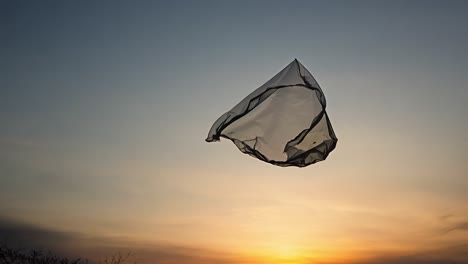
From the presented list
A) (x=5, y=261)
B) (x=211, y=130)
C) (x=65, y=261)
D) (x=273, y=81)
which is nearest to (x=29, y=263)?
(x=5, y=261)

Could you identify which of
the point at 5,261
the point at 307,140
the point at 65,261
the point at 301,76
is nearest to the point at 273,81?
the point at 301,76

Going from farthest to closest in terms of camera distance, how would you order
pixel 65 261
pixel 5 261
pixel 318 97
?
1. pixel 65 261
2. pixel 5 261
3. pixel 318 97

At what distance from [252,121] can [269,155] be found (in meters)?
0.54

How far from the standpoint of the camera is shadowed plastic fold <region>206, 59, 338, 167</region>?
7.69 metres

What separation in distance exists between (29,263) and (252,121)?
7.50 m

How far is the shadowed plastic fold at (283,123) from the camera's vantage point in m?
7.69

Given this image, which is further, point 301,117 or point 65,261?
point 65,261

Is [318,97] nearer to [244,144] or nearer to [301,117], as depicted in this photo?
[301,117]

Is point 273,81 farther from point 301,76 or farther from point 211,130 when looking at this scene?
point 211,130

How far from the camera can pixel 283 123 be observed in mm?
7809

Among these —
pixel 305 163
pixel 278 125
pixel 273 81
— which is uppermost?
pixel 273 81

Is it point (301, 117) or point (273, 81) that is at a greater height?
point (273, 81)

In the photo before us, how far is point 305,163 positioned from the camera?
777 cm

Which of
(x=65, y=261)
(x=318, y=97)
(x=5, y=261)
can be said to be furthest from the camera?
(x=65, y=261)
